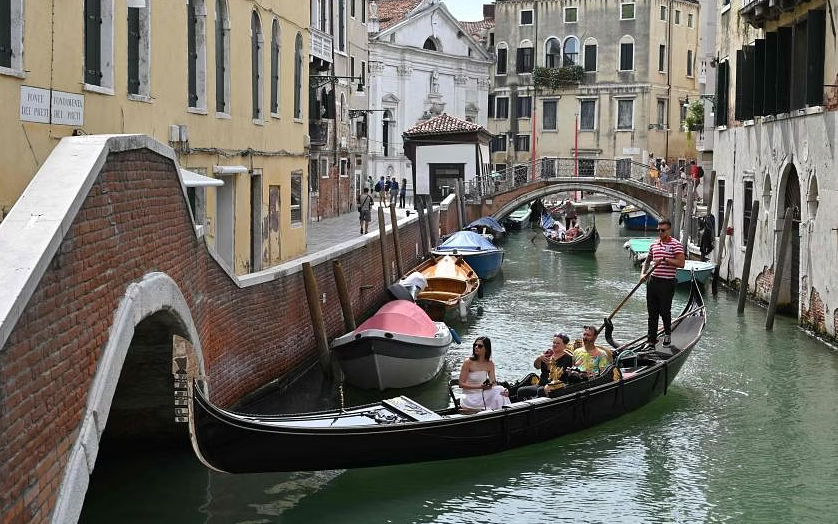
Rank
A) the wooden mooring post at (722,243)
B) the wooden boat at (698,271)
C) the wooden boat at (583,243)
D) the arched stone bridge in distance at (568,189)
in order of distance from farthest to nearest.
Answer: the arched stone bridge in distance at (568,189), the wooden boat at (583,243), the wooden boat at (698,271), the wooden mooring post at (722,243)

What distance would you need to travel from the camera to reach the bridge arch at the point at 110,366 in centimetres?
420

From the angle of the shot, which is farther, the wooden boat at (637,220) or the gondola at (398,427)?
the wooden boat at (637,220)

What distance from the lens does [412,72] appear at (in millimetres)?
31828

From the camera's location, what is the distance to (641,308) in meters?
15.0

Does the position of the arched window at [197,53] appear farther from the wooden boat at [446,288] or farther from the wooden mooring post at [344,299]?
the wooden boat at [446,288]

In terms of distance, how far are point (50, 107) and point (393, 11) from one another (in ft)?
85.0

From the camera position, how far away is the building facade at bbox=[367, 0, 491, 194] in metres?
30.6

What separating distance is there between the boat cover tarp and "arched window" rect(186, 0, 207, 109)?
2503mm

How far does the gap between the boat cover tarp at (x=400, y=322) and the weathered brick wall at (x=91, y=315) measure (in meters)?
1.87

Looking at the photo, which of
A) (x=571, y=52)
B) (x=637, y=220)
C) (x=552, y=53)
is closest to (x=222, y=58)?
(x=637, y=220)

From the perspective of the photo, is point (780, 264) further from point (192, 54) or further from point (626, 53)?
point (626, 53)

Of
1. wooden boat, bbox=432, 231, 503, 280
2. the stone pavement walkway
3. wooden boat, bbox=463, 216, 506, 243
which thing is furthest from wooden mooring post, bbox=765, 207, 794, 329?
wooden boat, bbox=463, 216, 506, 243

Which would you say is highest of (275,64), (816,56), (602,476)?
(275,64)

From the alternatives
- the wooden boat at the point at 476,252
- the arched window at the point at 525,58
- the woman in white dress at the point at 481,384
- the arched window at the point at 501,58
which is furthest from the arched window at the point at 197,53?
the arched window at the point at 501,58
